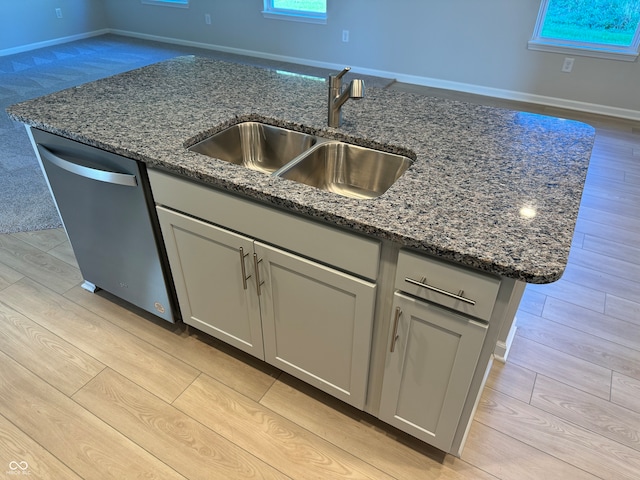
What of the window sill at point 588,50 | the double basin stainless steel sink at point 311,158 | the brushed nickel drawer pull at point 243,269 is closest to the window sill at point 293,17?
the window sill at point 588,50

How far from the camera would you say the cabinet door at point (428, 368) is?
1.20 meters

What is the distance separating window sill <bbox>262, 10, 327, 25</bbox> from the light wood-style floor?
4293 mm

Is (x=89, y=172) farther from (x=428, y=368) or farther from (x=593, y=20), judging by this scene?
(x=593, y=20)

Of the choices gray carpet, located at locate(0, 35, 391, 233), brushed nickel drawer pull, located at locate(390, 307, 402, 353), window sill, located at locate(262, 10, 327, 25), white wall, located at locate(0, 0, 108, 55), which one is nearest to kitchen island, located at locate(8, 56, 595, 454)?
brushed nickel drawer pull, located at locate(390, 307, 402, 353)

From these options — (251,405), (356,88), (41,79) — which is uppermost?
(356,88)

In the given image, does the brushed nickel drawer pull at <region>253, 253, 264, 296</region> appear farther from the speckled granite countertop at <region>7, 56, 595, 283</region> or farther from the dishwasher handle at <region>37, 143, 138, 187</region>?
the dishwasher handle at <region>37, 143, 138, 187</region>

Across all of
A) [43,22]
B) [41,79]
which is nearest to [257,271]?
[41,79]

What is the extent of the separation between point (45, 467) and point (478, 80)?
4917mm

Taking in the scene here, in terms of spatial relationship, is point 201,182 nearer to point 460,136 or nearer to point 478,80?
point 460,136

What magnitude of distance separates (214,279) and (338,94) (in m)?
0.80

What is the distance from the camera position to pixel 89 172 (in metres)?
1.62

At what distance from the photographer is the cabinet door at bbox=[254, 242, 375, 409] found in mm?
1346

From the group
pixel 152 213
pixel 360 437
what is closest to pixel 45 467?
pixel 152 213

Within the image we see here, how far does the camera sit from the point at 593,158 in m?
3.60
